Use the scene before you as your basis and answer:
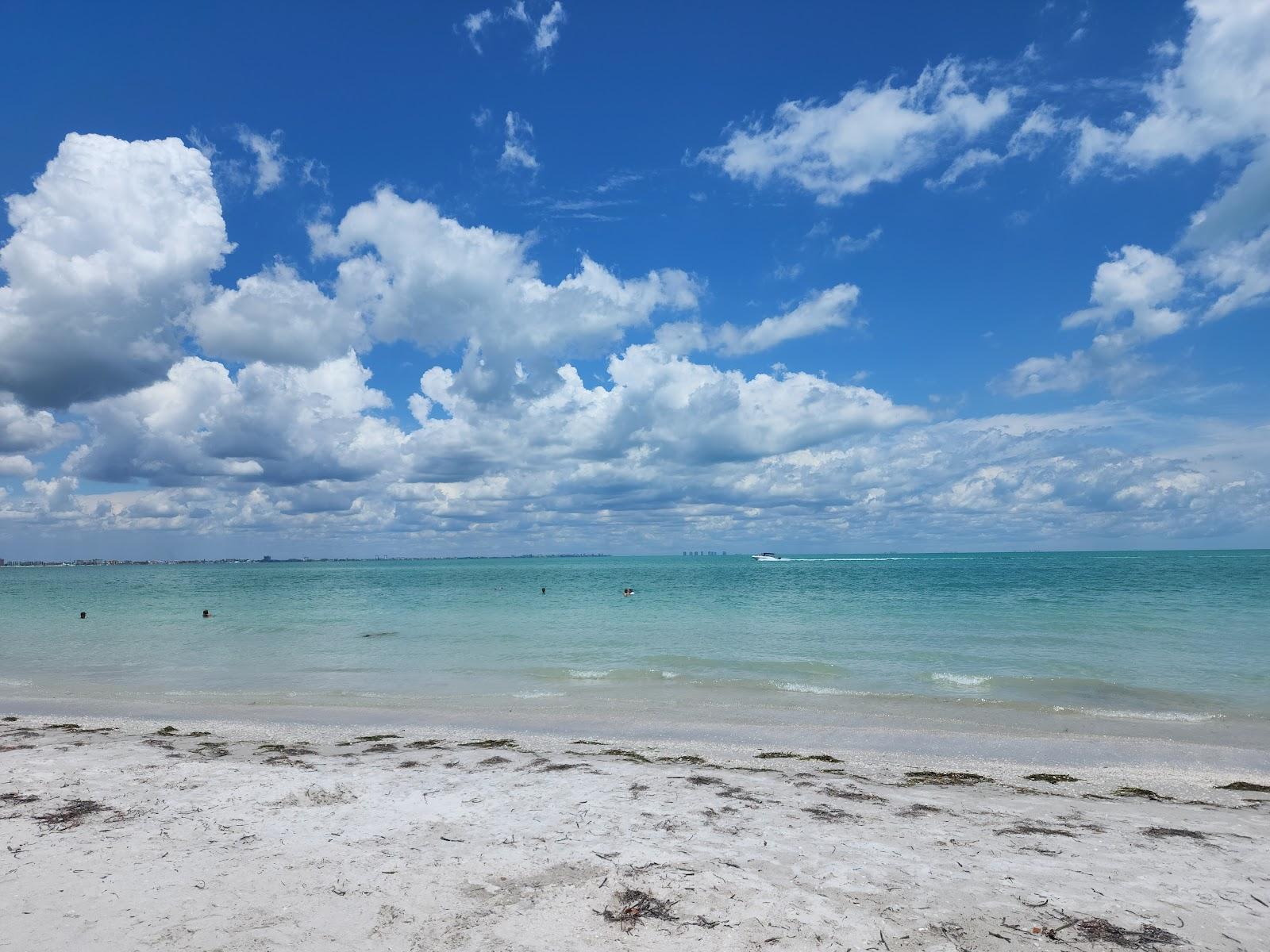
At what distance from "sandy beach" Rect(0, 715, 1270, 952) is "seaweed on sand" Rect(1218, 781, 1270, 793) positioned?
5 cm

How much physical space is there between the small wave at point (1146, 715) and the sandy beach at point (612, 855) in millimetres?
4508

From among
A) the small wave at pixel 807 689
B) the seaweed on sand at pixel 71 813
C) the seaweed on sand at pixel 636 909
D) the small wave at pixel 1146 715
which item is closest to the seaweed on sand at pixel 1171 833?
the seaweed on sand at pixel 636 909

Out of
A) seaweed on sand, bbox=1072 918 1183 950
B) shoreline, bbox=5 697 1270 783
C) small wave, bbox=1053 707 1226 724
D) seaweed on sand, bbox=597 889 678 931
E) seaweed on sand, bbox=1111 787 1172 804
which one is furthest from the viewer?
small wave, bbox=1053 707 1226 724

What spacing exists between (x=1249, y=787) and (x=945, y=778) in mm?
4985

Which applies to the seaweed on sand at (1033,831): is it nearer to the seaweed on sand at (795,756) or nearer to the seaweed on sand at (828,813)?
the seaweed on sand at (828,813)

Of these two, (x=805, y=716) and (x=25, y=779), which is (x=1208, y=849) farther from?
(x=25, y=779)

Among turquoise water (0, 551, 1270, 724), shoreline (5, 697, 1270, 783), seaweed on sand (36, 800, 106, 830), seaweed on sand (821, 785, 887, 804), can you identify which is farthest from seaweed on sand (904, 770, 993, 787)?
seaweed on sand (36, 800, 106, 830)

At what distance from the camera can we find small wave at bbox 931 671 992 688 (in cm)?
1996

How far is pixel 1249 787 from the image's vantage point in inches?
440

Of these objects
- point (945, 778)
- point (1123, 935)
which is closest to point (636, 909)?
point (1123, 935)

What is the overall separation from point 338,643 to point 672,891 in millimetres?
28741

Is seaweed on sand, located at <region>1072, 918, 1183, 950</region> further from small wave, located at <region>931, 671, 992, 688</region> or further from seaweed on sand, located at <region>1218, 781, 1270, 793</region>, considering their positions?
small wave, located at <region>931, 671, 992, 688</region>

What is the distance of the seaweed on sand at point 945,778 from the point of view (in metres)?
10.9

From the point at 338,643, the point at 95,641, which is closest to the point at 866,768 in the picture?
the point at 338,643
